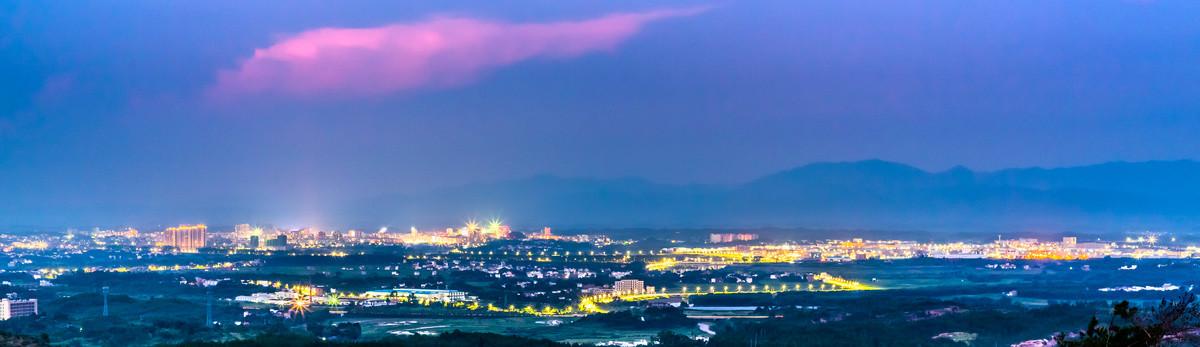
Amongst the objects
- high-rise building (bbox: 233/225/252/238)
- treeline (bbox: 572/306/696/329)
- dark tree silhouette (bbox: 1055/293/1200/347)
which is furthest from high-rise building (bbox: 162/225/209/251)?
dark tree silhouette (bbox: 1055/293/1200/347)

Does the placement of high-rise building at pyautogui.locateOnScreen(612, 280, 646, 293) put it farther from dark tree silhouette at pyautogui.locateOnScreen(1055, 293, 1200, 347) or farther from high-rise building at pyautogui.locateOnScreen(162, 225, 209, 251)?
high-rise building at pyautogui.locateOnScreen(162, 225, 209, 251)

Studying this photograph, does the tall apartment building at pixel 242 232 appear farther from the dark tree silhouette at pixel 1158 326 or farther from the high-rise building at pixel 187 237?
the dark tree silhouette at pixel 1158 326

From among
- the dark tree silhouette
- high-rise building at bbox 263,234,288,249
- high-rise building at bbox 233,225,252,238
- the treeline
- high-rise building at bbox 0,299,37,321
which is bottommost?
the treeline

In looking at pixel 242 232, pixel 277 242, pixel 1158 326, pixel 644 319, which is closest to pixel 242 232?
pixel 242 232

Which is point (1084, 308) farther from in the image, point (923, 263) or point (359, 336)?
point (923, 263)

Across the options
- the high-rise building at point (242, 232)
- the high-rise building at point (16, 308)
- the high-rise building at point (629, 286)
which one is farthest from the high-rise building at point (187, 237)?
the high-rise building at point (16, 308)

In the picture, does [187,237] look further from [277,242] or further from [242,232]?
[242,232]
